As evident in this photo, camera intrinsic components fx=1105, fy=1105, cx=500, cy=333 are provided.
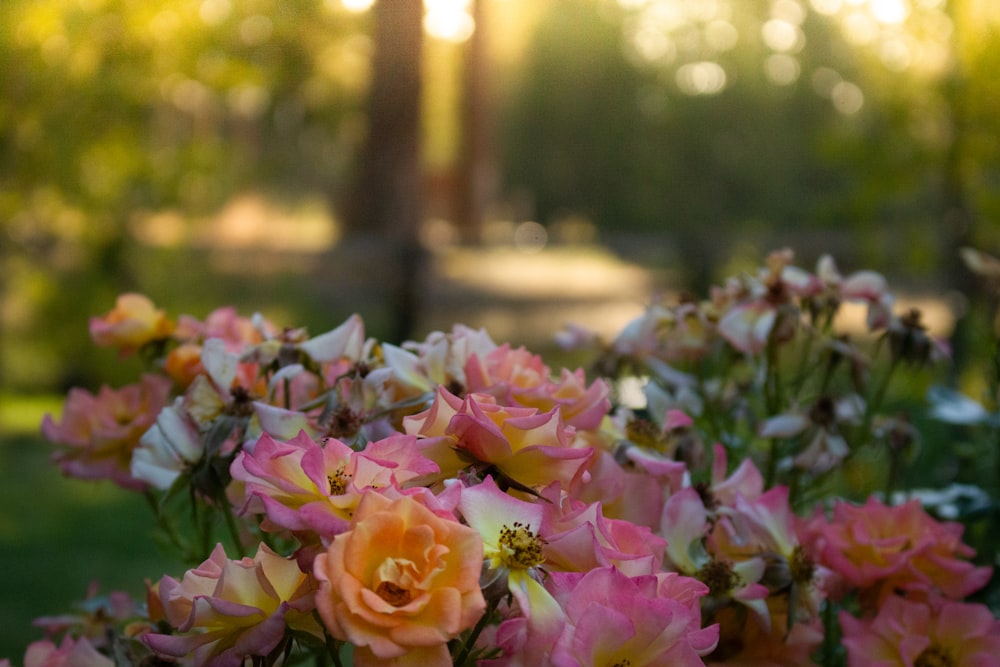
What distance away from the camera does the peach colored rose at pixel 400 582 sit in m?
0.46

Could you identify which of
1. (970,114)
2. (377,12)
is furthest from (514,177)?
(970,114)

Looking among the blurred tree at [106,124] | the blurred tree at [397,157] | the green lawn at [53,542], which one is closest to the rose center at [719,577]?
the green lawn at [53,542]

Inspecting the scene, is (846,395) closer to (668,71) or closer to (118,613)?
(118,613)

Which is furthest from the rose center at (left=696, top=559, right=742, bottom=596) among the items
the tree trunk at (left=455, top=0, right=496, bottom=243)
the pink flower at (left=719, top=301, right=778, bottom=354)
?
the tree trunk at (left=455, top=0, right=496, bottom=243)

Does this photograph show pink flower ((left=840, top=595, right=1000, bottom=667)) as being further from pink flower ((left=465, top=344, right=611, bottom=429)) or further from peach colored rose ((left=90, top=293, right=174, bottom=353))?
peach colored rose ((left=90, top=293, right=174, bottom=353))

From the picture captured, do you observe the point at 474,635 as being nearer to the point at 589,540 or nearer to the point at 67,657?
the point at 589,540

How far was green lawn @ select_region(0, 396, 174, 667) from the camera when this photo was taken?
2.97 m

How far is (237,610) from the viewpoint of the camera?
1.62ft

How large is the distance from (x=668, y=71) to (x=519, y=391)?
1445 cm

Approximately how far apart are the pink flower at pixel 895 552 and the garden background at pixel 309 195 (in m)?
0.32

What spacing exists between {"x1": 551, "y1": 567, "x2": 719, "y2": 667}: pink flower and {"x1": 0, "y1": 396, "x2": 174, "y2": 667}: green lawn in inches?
84.2

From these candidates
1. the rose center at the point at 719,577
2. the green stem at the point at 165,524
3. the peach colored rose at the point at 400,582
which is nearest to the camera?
the peach colored rose at the point at 400,582

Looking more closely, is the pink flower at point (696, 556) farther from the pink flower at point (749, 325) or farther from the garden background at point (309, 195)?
the garden background at point (309, 195)

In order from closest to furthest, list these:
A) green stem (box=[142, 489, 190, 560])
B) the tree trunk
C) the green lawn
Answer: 1. green stem (box=[142, 489, 190, 560])
2. the green lawn
3. the tree trunk
